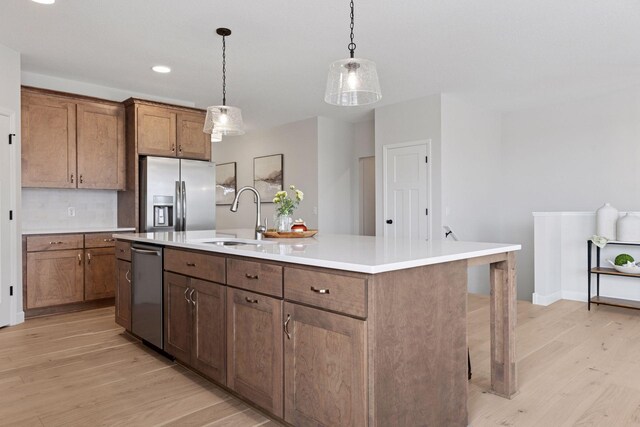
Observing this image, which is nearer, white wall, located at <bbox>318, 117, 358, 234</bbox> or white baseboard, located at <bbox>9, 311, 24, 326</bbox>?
white baseboard, located at <bbox>9, 311, 24, 326</bbox>

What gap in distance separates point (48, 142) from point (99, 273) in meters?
1.44

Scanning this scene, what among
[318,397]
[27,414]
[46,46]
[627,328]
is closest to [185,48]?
[46,46]

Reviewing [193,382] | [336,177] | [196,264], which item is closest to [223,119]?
[196,264]

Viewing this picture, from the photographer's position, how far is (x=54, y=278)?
4.22 metres

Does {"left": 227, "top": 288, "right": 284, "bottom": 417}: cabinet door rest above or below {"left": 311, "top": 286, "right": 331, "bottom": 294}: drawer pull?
below

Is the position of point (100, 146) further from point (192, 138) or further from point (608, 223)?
point (608, 223)

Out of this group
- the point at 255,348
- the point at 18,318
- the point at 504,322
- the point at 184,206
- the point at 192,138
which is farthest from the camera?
the point at 192,138

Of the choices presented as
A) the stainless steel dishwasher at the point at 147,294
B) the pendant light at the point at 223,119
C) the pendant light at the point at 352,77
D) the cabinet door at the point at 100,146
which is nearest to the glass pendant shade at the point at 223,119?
the pendant light at the point at 223,119

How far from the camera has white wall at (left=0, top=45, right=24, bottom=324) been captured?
3801mm

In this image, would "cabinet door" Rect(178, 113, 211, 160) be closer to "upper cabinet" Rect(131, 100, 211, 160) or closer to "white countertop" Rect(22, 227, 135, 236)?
"upper cabinet" Rect(131, 100, 211, 160)

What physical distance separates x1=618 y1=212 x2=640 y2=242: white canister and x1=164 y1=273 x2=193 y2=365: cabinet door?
14.0ft

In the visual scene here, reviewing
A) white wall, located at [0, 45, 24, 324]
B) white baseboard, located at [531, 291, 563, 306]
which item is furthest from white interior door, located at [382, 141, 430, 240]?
white wall, located at [0, 45, 24, 324]

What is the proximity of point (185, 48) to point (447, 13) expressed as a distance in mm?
2231

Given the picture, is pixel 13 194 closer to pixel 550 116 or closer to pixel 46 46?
pixel 46 46
